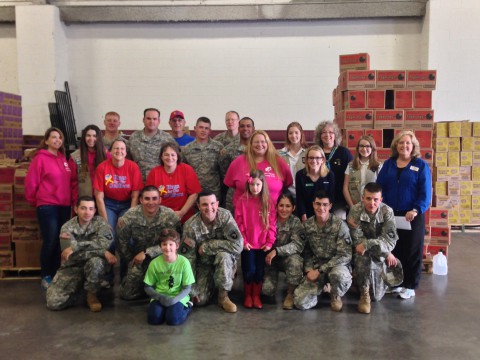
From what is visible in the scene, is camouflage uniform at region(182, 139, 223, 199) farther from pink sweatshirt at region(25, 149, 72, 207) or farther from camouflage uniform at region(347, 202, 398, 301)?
camouflage uniform at region(347, 202, 398, 301)

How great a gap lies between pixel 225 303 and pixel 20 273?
2.70 meters

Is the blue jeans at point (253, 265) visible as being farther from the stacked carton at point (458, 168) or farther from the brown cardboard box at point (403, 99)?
the stacked carton at point (458, 168)

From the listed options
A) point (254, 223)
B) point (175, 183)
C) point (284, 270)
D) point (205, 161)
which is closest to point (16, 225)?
point (175, 183)

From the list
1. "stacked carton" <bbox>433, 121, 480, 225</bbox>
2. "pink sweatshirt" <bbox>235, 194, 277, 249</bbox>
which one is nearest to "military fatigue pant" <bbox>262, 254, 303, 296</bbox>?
"pink sweatshirt" <bbox>235, 194, 277, 249</bbox>

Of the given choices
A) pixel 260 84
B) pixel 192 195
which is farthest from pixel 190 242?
pixel 260 84

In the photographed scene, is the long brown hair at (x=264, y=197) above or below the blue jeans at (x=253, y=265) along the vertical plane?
above

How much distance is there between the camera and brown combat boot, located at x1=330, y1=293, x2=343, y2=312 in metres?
3.91

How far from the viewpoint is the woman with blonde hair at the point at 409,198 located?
428cm

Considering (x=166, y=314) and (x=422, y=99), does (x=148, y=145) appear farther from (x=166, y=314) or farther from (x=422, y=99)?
(x=422, y=99)

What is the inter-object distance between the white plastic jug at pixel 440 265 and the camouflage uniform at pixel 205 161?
275 centimetres

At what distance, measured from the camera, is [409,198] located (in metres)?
4.33

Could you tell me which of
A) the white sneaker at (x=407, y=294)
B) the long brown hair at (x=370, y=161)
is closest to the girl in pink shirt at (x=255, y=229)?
the long brown hair at (x=370, y=161)

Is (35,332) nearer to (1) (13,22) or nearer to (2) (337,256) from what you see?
(2) (337,256)

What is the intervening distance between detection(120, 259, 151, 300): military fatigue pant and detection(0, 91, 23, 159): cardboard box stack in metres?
4.48
